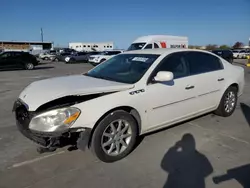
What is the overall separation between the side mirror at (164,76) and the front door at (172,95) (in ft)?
0.47

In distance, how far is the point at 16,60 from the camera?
20547mm

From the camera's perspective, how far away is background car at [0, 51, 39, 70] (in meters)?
20.0

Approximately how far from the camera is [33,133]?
3.17 m

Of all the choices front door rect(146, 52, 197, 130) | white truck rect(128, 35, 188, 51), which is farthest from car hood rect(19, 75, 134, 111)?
white truck rect(128, 35, 188, 51)

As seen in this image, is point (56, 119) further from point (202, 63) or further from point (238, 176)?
point (202, 63)

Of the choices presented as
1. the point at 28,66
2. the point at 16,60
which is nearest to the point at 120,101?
the point at 16,60

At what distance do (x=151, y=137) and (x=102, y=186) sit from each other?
5.43 feet

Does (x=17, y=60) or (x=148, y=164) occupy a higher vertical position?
(x=148, y=164)

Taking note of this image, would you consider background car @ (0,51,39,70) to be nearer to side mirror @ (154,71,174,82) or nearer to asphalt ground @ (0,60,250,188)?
asphalt ground @ (0,60,250,188)

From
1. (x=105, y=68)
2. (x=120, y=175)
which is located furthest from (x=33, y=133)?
(x=105, y=68)

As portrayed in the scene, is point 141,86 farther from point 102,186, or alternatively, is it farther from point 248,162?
point 248,162

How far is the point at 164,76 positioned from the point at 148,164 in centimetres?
129

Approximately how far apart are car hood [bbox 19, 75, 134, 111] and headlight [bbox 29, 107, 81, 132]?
0.18 meters

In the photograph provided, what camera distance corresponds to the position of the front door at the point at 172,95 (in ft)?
12.7
